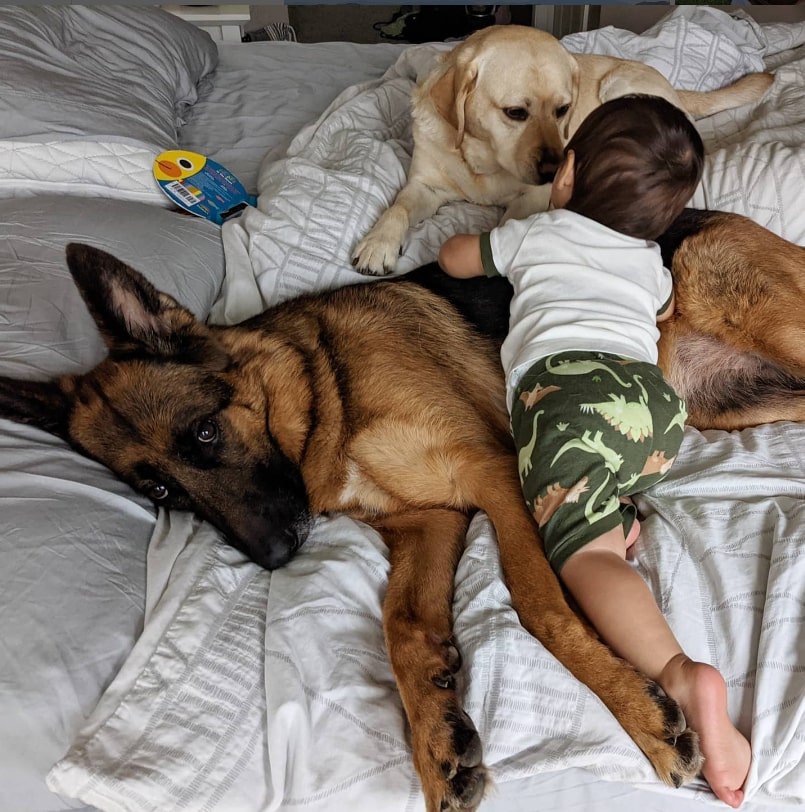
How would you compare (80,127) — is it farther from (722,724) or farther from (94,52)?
(722,724)

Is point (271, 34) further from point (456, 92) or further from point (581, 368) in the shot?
point (581, 368)

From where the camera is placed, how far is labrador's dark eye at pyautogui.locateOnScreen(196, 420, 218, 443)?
1614mm

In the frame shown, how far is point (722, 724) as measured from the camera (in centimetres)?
109

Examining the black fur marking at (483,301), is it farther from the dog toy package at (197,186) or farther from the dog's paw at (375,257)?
the dog toy package at (197,186)

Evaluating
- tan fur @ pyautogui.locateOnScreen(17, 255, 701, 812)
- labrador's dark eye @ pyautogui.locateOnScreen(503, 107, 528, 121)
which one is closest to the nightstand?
labrador's dark eye @ pyautogui.locateOnScreen(503, 107, 528, 121)

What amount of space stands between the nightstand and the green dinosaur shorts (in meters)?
4.43

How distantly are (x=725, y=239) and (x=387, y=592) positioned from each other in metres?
1.48

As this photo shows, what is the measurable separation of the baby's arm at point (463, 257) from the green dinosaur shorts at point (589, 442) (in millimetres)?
472

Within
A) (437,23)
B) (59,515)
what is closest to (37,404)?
(59,515)

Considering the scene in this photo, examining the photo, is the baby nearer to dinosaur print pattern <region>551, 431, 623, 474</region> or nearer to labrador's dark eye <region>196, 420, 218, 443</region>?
dinosaur print pattern <region>551, 431, 623, 474</region>

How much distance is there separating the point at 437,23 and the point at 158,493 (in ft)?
20.7

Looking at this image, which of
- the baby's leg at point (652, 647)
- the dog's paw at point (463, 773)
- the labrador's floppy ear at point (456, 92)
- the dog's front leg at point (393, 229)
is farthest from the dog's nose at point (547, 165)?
the dog's paw at point (463, 773)

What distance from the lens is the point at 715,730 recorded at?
1.09 metres

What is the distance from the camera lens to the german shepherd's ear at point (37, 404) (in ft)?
5.24
